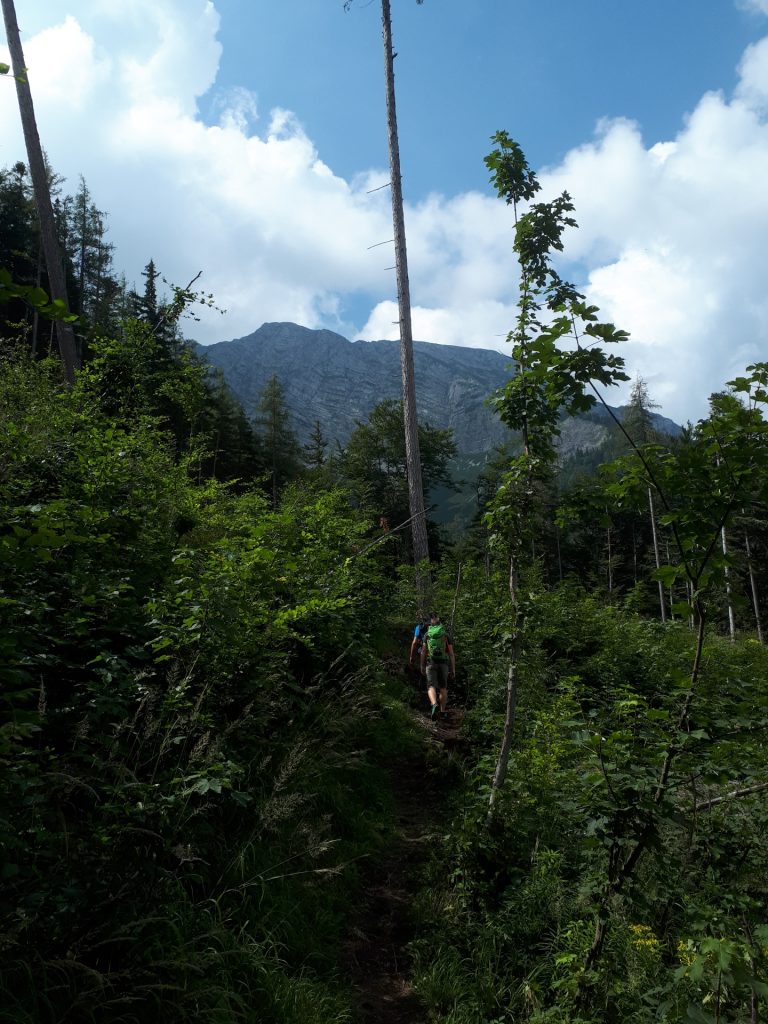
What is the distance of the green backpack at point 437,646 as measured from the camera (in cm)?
858

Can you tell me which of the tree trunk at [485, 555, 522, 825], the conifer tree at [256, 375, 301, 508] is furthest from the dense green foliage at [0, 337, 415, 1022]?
the conifer tree at [256, 375, 301, 508]

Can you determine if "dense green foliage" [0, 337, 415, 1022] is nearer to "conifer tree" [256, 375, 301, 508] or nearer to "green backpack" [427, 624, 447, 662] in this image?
"green backpack" [427, 624, 447, 662]

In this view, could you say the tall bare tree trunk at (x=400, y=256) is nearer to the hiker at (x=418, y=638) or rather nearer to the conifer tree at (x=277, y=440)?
the hiker at (x=418, y=638)

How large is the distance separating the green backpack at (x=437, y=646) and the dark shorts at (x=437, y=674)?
87 mm

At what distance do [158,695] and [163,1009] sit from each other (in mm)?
1473

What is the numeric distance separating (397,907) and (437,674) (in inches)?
177

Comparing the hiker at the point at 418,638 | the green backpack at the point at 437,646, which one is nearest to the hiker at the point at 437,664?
the green backpack at the point at 437,646

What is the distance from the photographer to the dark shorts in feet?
28.4

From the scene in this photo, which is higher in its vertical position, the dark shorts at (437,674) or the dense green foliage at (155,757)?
the dense green foliage at (155,757)

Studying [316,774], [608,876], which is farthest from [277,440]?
[608,876]

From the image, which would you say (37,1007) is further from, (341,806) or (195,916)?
(341,806)

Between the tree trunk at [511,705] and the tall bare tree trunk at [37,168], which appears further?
the tall bare tree trunk at [37,168]

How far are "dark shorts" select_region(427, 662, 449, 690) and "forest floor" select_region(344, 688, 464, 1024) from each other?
190cm

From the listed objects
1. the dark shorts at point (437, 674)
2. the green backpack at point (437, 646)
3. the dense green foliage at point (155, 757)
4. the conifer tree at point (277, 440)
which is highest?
the conifer tree at point (277, 440)
